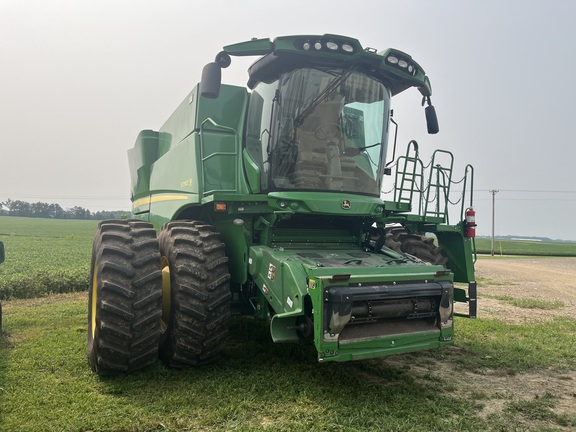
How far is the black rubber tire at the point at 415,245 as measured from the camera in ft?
18.6

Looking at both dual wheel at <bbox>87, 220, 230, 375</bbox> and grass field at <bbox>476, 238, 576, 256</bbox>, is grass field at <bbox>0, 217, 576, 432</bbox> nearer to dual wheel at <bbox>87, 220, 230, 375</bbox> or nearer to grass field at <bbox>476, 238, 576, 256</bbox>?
dual wheel at <bbox>87, 220, 230, 375</bbox>

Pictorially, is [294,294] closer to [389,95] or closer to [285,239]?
[285,239]

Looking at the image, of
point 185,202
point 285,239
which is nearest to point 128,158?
point 185,202

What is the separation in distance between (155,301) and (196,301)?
365 mm

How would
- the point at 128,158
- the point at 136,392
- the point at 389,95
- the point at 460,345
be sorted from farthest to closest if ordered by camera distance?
the point at 128,158
the point at 460,345
the point at 389,95
the point at 136,392

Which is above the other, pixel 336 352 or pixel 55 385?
pixel 336 352

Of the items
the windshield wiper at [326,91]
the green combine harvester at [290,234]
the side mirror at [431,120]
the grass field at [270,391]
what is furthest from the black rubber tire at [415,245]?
the windshield wiper at [326,91]

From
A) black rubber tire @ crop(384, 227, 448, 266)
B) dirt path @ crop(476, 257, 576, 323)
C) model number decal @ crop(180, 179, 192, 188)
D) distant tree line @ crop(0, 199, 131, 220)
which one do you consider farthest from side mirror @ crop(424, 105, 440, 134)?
distant tree line @ crop(0, 199, 131, 220)

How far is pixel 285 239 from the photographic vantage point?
4957 millimetres

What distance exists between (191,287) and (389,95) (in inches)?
119

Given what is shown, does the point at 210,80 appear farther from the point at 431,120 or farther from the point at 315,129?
the point at 431,120

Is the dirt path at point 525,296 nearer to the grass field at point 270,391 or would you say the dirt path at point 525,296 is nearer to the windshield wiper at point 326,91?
the grass field at point 270,391

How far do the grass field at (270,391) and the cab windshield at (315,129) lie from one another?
188 centimetres

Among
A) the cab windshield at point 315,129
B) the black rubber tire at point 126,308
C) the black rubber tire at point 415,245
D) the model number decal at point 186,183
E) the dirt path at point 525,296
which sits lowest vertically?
the dirt path at point 525,296
